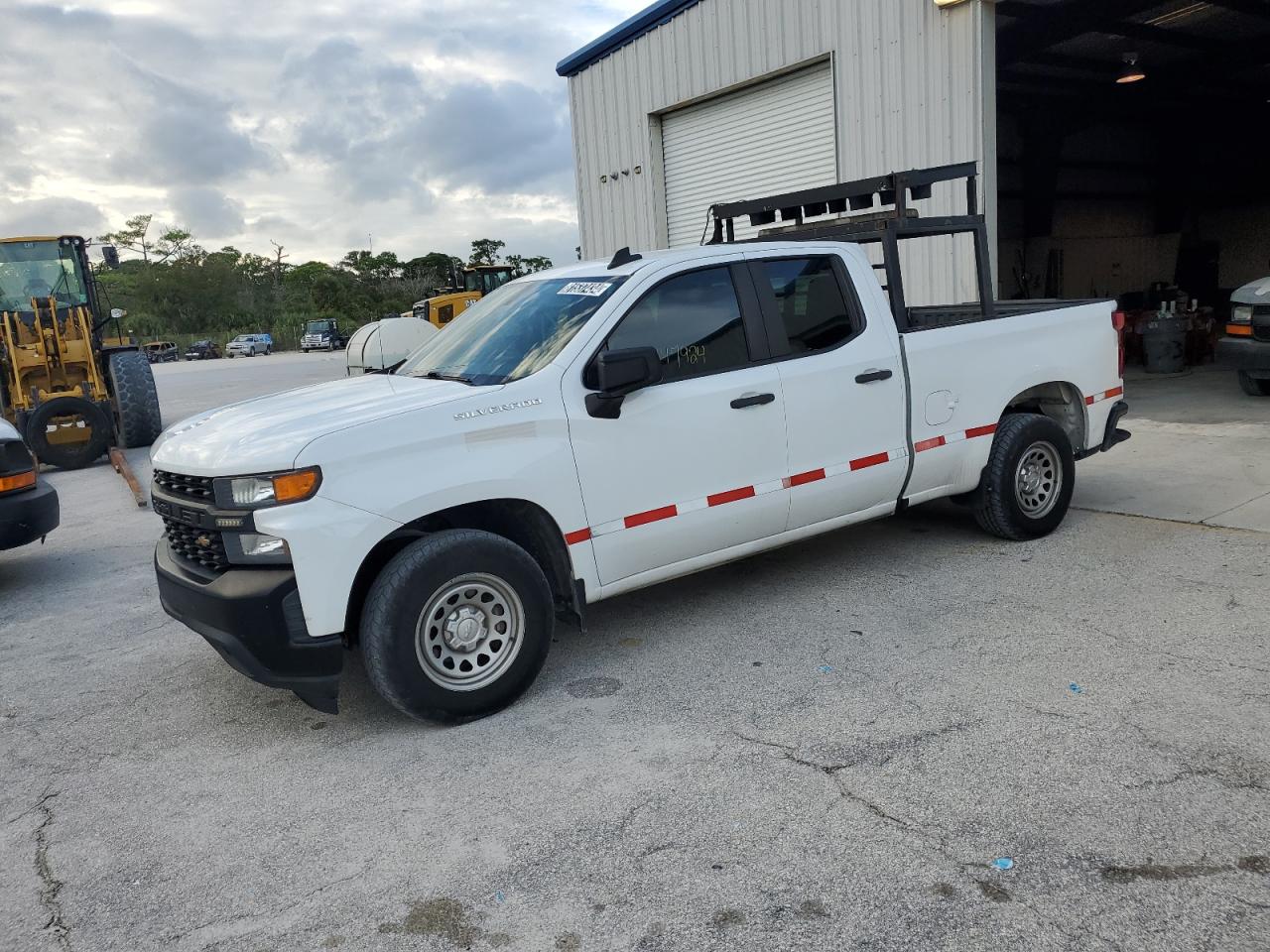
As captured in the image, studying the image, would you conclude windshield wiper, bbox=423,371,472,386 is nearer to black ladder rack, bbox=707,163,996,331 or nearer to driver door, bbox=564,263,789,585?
driver door, bbox=564,263,789,585

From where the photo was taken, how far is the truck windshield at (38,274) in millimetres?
13422

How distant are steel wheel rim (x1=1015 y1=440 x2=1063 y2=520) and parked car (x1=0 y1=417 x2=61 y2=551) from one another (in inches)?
242

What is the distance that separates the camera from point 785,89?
12102 mm

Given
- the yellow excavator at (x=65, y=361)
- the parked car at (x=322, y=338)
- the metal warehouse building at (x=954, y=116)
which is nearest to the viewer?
the metal warehouse building at (x=954, y=116)

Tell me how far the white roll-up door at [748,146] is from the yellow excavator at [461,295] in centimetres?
855

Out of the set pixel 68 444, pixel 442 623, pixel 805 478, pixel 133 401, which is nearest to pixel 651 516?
pixel 805 478

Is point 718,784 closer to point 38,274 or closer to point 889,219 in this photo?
point 889,219

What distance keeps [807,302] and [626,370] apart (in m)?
1.43

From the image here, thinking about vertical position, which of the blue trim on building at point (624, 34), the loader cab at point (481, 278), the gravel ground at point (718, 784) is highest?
the blue trim on building at point (624, 34)

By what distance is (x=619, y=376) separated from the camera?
13.7 feet

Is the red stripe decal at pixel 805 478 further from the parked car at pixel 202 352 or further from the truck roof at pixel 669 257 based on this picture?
the parked car at pixel 202 352

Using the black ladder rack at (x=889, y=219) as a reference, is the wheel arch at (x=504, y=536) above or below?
below

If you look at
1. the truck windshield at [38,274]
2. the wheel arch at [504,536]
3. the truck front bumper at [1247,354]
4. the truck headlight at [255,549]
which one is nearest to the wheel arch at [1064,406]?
the wheel arch at [504,536]

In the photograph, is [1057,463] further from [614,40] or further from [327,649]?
[614,40]
